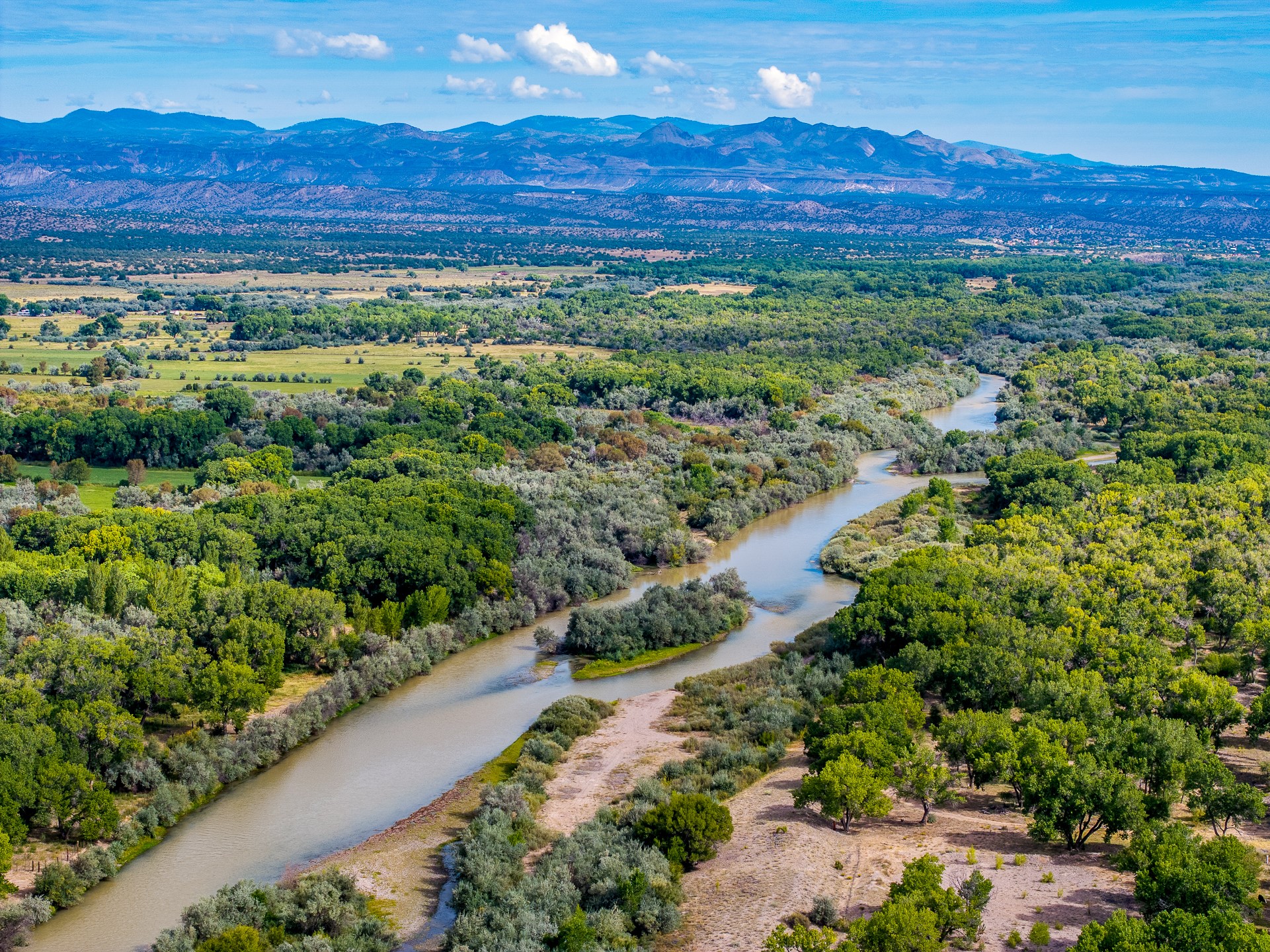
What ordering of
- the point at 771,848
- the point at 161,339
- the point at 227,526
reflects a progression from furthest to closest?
1. the point at 161,339
2. the point at 227,526
3. the point at 771,848

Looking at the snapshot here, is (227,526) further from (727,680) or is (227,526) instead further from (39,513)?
(727,680)

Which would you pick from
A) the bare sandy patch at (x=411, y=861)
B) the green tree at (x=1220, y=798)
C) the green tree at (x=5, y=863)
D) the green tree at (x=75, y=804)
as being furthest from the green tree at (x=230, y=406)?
the green tree at (x=1220, y=798)

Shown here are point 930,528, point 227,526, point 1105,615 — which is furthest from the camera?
point 930,528

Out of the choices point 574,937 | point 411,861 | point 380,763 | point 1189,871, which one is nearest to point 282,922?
point 411,861

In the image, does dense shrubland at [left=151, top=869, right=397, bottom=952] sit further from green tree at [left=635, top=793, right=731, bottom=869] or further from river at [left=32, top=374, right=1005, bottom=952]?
green tree at [left=635, top=793, right=731, bottom=869]

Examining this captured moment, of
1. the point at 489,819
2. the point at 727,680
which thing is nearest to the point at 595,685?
the point at 727,680

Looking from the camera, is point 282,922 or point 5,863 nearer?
point 282,922

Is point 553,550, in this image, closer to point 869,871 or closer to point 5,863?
point 869,871

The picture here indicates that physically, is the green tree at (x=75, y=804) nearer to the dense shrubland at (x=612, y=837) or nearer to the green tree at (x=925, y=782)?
the dense shrubland at (x=612, y=837)
